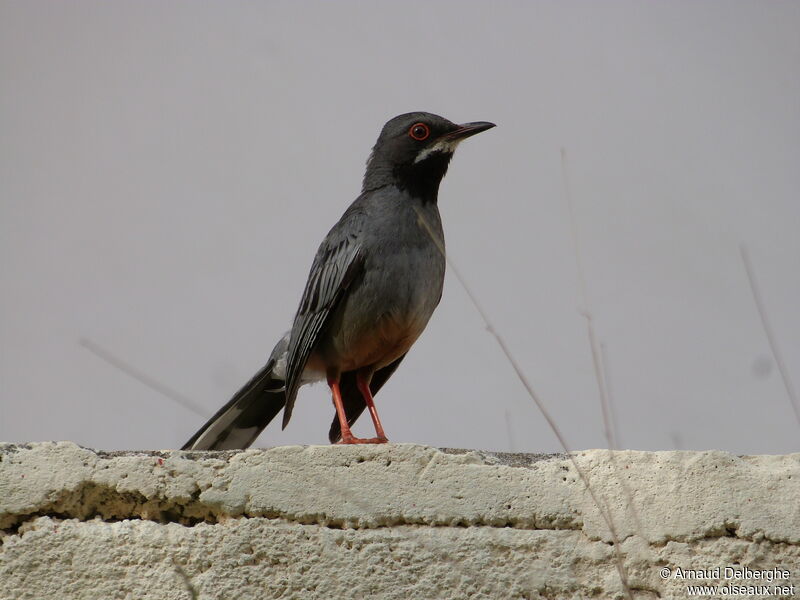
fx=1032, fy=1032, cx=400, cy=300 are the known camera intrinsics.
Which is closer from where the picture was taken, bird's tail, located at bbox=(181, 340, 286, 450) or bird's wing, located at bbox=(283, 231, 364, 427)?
bird's tail, located at bbox=(181, 340, 286, 450)

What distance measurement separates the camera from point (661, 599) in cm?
364

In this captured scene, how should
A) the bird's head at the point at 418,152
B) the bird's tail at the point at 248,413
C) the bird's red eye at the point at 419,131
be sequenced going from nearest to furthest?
1. the bird's tail at the point at 248,413
2. the bird's head at the point at 418,152
3. the bird's red eye at the point at 419,131

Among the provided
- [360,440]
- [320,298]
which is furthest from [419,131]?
[360,440]

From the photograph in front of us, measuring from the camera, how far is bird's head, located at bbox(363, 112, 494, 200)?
6.12 meters

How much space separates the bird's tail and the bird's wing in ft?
0.72

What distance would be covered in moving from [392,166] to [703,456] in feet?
9.68

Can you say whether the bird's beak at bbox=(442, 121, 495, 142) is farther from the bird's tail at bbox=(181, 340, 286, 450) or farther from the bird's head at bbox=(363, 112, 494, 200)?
the bird's tail at bbox=(181, 340, 286, 450)

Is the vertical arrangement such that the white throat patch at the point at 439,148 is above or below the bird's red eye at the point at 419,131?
below

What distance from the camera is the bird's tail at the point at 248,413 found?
5422 millimetres

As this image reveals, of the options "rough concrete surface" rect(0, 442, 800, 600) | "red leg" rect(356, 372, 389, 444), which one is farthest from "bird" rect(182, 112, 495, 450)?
"rough concrete surface" rect(0, 442, 800, 600)

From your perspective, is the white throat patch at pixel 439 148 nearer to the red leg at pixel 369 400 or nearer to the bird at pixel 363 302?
the bird at pixel 363 302

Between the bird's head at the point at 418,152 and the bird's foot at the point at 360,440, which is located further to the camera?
the bird's head at the point at 418,152

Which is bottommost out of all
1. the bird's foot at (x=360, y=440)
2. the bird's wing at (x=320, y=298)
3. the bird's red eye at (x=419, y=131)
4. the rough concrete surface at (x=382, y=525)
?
the rough concrete surface at (x=382, y=525)

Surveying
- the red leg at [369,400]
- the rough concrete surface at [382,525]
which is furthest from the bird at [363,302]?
the rough concrete surface at [382,525]
